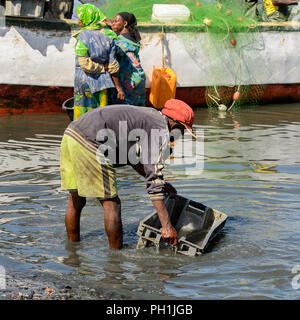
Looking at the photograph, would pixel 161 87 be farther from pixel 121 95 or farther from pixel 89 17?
pixel 89 17

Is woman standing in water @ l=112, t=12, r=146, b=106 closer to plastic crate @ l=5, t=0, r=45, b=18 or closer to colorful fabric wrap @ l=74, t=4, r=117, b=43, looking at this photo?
colorful fabric wrap @ l=74, t=4, r=117, b=43

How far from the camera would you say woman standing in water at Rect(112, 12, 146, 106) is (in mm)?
8414

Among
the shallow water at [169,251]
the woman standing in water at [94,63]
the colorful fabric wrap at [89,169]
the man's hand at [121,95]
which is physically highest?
the woman standing in water at [94,63]

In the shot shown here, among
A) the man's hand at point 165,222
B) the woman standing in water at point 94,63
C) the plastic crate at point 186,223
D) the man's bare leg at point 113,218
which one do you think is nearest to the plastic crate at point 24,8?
the woman standing in water at point 94,63

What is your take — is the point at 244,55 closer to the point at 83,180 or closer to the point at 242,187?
the point at 242,187

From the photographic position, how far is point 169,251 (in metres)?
5.50

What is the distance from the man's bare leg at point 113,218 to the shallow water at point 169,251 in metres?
0.18

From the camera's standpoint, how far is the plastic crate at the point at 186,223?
5.43m

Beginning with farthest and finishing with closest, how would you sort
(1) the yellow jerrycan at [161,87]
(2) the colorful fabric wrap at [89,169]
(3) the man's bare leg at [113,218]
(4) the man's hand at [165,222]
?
1. (1) the yellow jerrycan at [161,87]
2. (3) the man's bare leg at [113,218]
3. (2) the colorful fabric wrap at [89,169]
4. (4) the man's hand at [165,222]

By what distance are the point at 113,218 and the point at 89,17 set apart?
12.4 feet

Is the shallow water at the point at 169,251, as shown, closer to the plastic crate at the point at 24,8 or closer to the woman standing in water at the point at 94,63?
the woman standing in water at the point at 94,63

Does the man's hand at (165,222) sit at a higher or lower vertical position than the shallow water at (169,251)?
higher

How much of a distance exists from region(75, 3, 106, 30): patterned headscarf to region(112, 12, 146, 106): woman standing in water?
322mm
